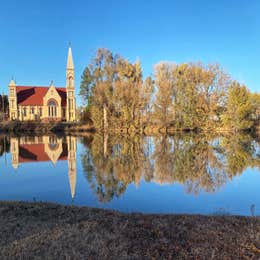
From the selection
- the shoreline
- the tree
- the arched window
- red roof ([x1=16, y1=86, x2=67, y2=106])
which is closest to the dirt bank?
the arched window

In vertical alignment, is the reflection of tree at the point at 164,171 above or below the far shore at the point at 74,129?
below

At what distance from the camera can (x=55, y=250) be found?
367 cm

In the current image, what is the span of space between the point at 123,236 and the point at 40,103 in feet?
198

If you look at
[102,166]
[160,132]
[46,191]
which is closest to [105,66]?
[160,132]

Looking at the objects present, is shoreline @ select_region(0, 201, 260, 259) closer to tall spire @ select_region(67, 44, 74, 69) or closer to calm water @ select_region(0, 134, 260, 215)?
calm water @ select_region(0, 134, 260, 215)

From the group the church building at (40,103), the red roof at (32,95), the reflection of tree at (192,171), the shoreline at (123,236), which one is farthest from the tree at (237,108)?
the red roof at (32,95)

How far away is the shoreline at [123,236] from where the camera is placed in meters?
3.60

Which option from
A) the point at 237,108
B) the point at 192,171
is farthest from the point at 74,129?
the point at 192,171

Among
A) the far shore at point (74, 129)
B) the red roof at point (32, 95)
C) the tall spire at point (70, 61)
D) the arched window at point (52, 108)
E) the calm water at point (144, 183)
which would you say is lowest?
the calm water at point (144, 183)

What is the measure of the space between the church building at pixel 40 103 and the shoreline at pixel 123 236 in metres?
54.6

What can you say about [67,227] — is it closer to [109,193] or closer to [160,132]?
[109,193]

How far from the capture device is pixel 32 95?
203ft

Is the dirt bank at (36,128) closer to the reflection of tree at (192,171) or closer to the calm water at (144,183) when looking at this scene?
the calm water at (144,183)

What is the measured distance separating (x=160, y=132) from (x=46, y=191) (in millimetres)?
32365
